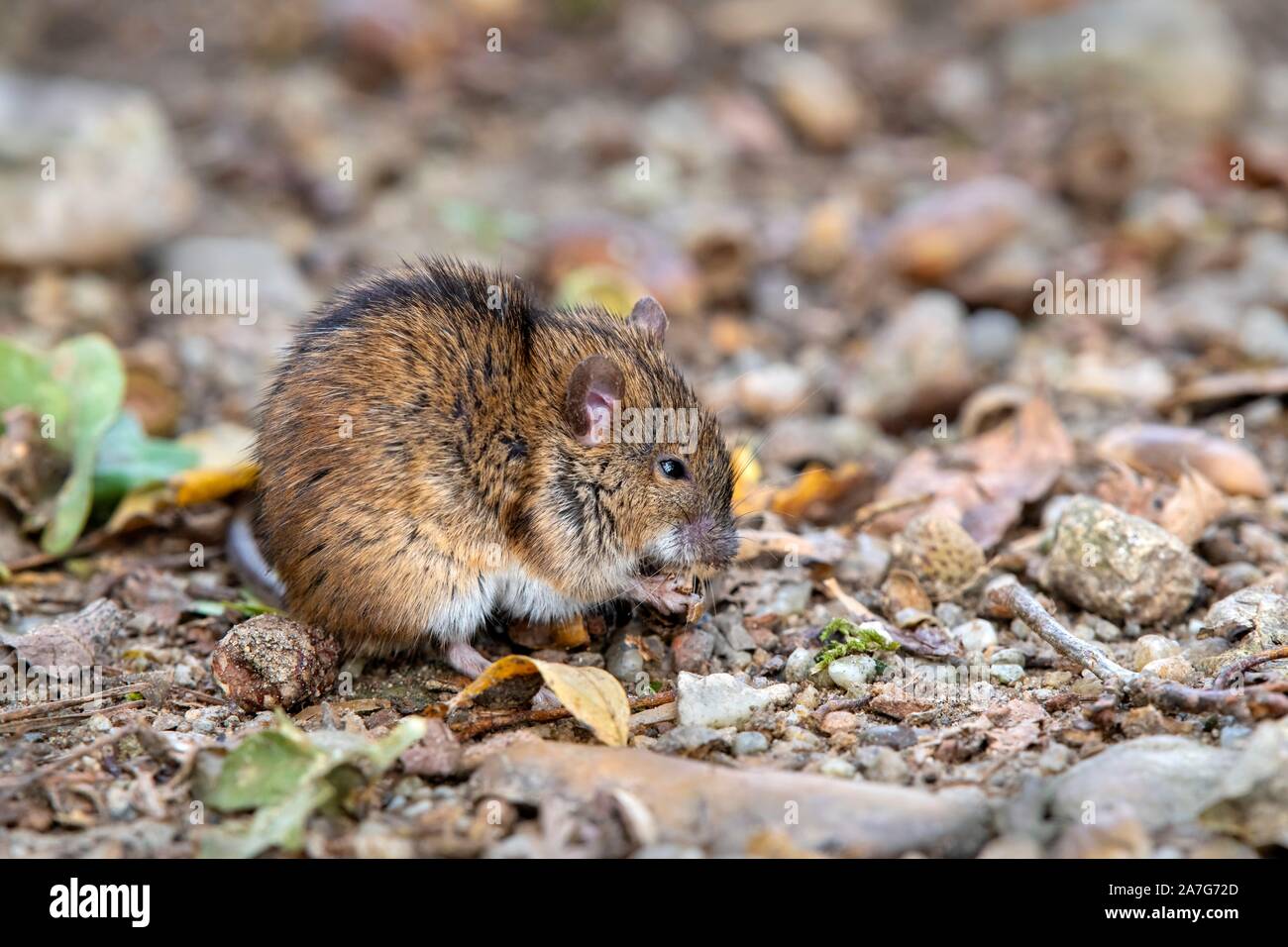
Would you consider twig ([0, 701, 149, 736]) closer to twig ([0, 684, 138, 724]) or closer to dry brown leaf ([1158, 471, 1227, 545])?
twig ([0, 684, 138, 724])

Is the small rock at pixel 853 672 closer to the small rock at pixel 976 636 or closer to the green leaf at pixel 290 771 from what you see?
the small rock at pixel 976 636

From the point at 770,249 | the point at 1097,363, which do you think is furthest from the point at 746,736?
the point at 770,249

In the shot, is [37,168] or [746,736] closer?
[746,736]

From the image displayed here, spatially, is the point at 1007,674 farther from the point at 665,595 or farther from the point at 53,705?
the point at 53,705

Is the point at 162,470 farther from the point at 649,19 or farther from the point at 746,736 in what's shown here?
the point at 649,19

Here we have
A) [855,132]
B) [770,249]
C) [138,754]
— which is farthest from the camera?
[855,132]

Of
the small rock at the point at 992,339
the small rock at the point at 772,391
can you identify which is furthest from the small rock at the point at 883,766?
the small rock at the point at 992,339
